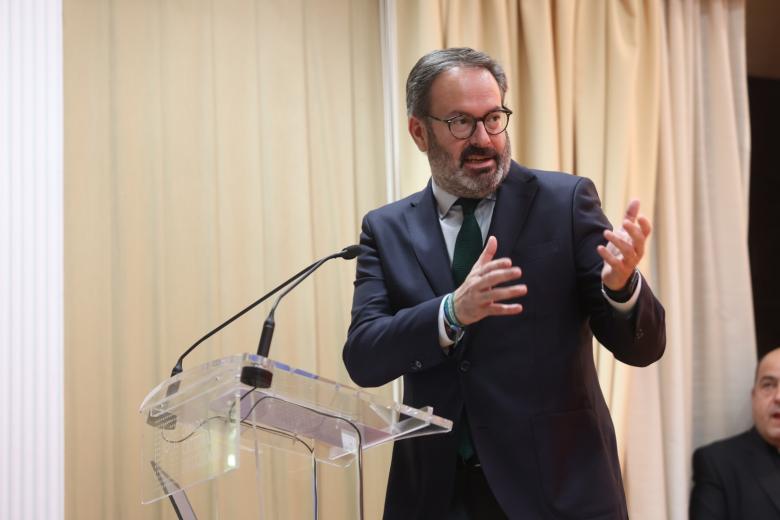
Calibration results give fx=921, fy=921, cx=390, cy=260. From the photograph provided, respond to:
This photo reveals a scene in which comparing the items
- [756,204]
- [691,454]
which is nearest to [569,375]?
[691,454]

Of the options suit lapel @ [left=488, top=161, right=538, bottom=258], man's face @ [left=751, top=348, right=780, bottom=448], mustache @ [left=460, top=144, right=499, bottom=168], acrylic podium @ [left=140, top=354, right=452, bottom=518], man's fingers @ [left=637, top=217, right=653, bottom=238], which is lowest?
man's face @ [left=751, top=348, right=780, bottom=448]

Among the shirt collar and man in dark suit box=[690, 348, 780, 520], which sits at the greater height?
the shirt collar

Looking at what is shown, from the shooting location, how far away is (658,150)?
405cm

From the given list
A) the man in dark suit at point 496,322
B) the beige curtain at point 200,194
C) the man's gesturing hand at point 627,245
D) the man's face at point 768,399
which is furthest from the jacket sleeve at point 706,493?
the man's gesturing hand at point 627,245

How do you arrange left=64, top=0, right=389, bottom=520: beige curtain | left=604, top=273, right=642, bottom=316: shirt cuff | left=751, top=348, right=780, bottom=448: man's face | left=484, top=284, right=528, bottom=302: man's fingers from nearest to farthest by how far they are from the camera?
left=484, top=284, right=528, bottom=302: man's fingers, left=604, top=273, right=642, bottom=316: shirt cuff, left=64, top=0, right=389, bottom=520: beige curtain, left=751, top=348, right=780, bottom=448: man's face

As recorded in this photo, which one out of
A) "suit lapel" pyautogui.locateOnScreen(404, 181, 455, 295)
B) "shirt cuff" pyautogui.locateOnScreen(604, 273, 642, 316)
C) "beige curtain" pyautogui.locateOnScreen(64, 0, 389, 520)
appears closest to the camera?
"shirt cuff" pyautogui.locateOnScreen(604, 273, 642, 316)

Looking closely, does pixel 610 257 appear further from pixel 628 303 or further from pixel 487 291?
pixel 487 291

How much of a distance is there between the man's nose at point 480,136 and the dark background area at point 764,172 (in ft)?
10.7

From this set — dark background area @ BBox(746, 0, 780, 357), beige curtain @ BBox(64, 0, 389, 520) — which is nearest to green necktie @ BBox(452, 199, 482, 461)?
beige curtain @ BBox(64, 0, 389, 520)

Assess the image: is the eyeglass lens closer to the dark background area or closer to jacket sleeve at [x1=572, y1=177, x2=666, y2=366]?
jacket sleeve at [x1=572, y1=177, x2=666, y2=366]

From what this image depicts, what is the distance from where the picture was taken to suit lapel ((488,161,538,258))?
6.95 ft

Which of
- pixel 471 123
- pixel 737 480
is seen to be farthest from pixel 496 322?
pixel 737 480

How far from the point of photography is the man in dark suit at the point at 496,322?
1.93m

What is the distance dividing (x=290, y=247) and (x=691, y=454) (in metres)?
2.01
